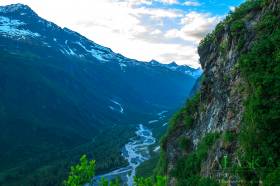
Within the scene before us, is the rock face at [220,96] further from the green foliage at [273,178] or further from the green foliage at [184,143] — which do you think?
the green foliage at [273,178]

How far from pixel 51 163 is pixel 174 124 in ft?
499

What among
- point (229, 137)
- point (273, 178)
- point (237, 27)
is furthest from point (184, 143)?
point (273, 178)

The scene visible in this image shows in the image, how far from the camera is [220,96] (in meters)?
39.6

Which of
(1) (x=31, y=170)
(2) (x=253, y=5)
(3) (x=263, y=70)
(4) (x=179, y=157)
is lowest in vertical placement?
(1) (x=31, y=170)

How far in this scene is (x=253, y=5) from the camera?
39.2 m

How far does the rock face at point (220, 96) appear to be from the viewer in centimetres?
3372

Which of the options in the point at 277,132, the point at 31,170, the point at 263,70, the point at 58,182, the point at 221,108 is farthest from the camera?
the point at 31,170

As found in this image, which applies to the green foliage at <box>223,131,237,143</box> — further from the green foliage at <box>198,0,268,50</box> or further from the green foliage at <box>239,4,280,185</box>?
the green foliage at <box>198,0,268,50</box>

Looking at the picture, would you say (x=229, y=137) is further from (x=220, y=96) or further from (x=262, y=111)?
(x=220, y=96)

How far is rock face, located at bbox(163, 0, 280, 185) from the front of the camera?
33719 millimetres

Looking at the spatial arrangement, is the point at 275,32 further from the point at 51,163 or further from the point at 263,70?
the point at 51,163

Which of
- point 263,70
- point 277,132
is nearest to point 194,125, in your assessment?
point 263,70

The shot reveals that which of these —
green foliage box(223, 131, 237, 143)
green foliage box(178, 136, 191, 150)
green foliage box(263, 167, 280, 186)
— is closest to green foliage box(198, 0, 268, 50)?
green foliage box(223, 131, 237, 143)

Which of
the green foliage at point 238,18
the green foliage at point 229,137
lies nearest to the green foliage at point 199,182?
the green foliage at point 229,137
